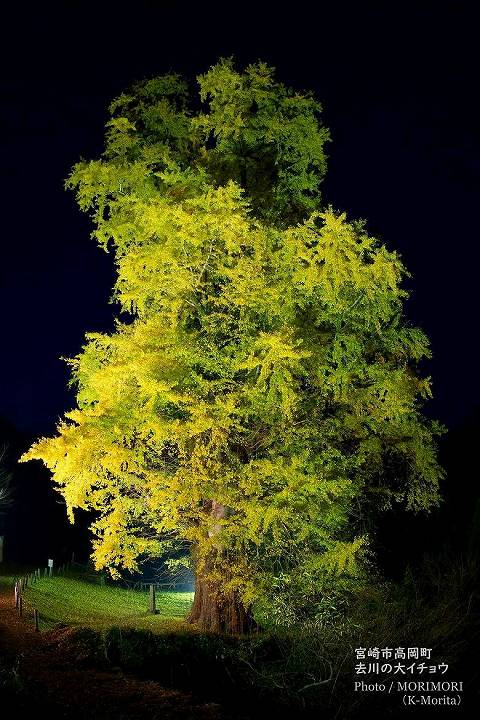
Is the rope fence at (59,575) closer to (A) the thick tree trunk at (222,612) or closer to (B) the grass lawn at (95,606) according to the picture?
(B) the grass lawn at (95,606)

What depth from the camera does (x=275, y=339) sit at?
11.8 metres

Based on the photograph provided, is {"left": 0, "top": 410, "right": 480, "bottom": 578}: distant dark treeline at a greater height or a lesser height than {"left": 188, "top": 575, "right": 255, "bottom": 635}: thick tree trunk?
greater

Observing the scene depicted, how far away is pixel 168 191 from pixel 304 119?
140 inches

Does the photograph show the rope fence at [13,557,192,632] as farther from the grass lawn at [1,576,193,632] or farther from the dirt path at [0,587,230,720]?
the dirt path at [0,587,230,720]

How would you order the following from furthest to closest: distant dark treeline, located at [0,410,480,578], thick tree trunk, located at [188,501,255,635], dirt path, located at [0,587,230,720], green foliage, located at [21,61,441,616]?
distant dark treeline, located at [0,410,480,578], thick tree trunk, located at [188,501,255,635], green foliage, located at [21,61,441,616], dirt path, located at [0,587,230,720]

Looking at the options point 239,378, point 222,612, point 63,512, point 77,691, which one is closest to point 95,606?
point 222,612

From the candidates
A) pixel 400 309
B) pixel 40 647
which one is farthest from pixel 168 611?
pixel 400 309

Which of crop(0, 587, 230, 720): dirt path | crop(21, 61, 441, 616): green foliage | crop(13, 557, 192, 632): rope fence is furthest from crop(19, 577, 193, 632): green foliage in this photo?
crop(0, 587, 230, 720): dirt path

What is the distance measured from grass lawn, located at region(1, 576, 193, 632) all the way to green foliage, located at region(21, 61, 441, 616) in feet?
9.25

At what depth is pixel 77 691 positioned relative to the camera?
9.26 meters

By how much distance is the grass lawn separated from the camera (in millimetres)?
15742

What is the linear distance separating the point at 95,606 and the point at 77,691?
10.9 meters

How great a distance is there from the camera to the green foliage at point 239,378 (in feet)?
41.7

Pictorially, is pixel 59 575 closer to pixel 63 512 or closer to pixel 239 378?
pixel 63 512
